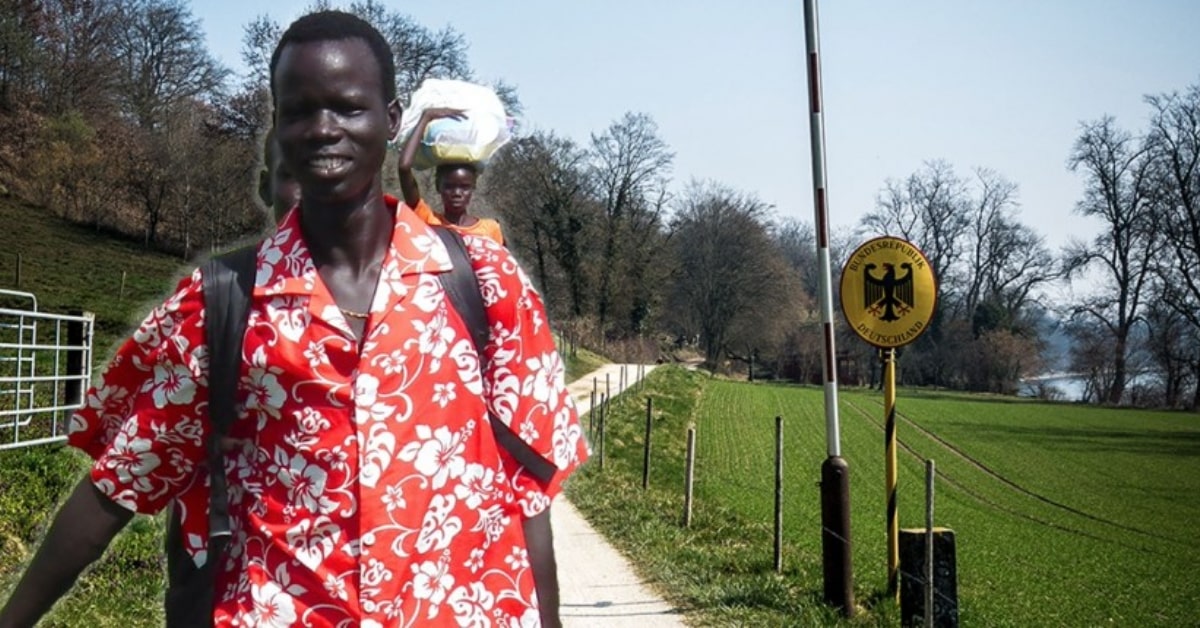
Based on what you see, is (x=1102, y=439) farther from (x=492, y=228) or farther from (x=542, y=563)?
(x=542, y=563)

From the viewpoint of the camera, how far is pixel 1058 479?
3912cm

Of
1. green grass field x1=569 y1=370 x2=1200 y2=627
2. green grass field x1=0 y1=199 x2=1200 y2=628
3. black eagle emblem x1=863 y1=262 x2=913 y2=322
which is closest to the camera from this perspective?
green grass field x1=0 y1=199 x2=1200 y2=628

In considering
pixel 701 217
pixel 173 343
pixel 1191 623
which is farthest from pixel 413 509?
pixel 701 217

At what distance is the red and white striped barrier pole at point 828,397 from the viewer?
838 centimetres

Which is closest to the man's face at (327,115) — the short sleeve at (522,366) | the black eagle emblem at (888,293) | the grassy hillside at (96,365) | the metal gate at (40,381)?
the short sleeve at (522,366)

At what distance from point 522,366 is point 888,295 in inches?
295

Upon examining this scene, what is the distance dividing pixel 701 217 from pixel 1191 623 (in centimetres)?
5797

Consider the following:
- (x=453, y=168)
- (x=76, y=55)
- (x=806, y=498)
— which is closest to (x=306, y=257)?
(x=453, y=168)

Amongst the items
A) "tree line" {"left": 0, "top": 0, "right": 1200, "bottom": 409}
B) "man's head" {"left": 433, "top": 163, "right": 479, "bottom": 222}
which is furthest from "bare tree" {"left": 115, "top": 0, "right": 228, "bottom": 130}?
"man's head" {"left": 433, "top": 163, "right": 479, "bottom": 222}

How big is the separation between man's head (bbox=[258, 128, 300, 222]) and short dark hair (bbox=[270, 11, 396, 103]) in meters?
0.37

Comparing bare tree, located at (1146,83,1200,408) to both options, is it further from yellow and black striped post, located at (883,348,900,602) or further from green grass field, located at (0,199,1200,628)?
yellow and black striped post, located at (883,348,900,602)

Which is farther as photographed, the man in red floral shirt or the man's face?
the man's face

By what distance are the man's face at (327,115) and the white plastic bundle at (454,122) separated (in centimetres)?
67

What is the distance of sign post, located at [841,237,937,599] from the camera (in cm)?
912
